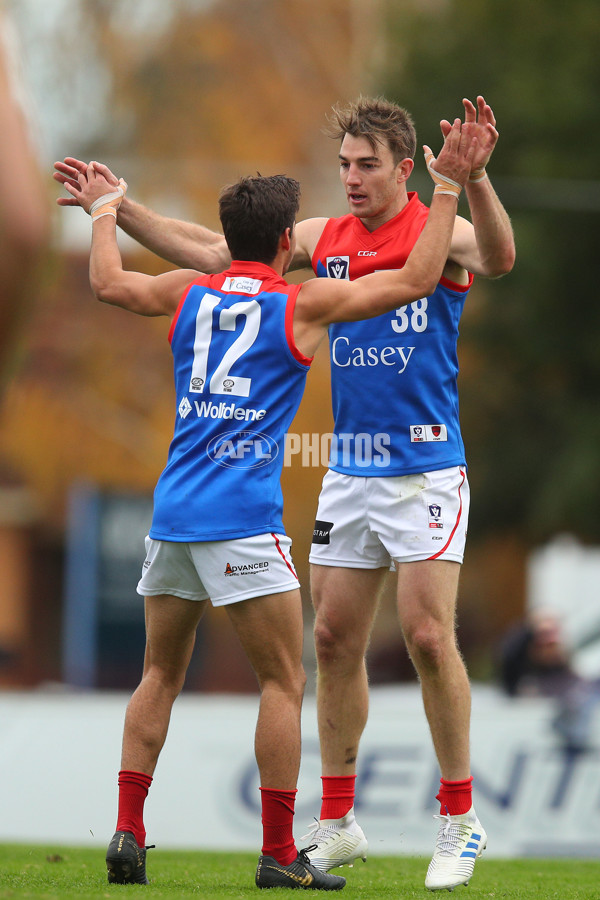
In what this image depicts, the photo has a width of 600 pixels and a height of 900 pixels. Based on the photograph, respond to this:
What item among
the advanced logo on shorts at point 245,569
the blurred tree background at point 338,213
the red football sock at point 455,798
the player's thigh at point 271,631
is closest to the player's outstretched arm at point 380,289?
the advanced logo on shorts at point 245,569

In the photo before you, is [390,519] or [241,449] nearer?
[241,449]

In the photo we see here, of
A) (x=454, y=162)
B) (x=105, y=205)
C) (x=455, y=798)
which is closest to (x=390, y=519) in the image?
(x=455, y=798)

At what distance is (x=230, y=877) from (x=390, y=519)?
1435 millimetres

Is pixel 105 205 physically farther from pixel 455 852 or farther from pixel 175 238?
pixel 455 852

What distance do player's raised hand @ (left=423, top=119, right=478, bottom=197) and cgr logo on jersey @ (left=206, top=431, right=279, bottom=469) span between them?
3.27 ft

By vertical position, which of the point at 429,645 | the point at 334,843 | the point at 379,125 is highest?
the point at 379,125

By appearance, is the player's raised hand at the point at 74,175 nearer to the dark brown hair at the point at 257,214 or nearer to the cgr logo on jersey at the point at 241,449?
the dark brown hair at the point at 257,214

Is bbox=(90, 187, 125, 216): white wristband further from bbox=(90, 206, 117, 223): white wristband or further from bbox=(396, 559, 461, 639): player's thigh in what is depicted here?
bbox=(396, 559, 461, 639): player's thigh

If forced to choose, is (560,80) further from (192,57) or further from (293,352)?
(293,352)

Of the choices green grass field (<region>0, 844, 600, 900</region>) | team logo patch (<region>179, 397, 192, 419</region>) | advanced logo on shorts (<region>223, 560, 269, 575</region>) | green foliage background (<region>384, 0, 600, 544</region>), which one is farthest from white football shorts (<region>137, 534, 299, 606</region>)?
green foliage background (<region>384, 0, 600, 544</region>)

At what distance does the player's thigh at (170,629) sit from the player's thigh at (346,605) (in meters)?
0.64

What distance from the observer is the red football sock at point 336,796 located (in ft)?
15.1

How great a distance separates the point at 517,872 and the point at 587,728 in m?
2.06

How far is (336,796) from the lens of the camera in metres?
4.62
